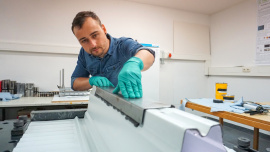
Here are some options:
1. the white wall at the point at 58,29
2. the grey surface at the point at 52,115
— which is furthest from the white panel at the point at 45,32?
the grey surface at the point at 52,115

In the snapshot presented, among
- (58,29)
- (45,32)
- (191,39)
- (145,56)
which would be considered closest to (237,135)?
(191,39)

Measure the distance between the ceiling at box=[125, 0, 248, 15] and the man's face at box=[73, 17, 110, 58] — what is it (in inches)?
99.6

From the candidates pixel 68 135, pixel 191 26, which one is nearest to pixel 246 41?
pixel 191 26

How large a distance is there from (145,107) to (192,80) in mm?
3697

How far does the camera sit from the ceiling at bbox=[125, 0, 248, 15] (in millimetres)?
3278

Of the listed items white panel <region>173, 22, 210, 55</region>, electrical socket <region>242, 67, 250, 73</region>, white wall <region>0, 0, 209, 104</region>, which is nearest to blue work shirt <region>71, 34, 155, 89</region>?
white wall <region>0, 0, 209, 104</region>

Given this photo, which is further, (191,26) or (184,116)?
(191,26)

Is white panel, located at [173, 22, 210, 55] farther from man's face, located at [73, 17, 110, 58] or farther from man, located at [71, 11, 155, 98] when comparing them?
man's face, located at [73, 17, 110, 58]

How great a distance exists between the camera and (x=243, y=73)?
3160 millimetres

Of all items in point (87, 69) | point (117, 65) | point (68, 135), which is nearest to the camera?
point (68, 135)

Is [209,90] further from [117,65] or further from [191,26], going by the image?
[117,65]

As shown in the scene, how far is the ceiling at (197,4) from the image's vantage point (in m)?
3.28

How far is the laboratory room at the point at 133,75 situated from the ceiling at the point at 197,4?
20 mm

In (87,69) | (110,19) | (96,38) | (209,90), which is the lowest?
(209,90)
